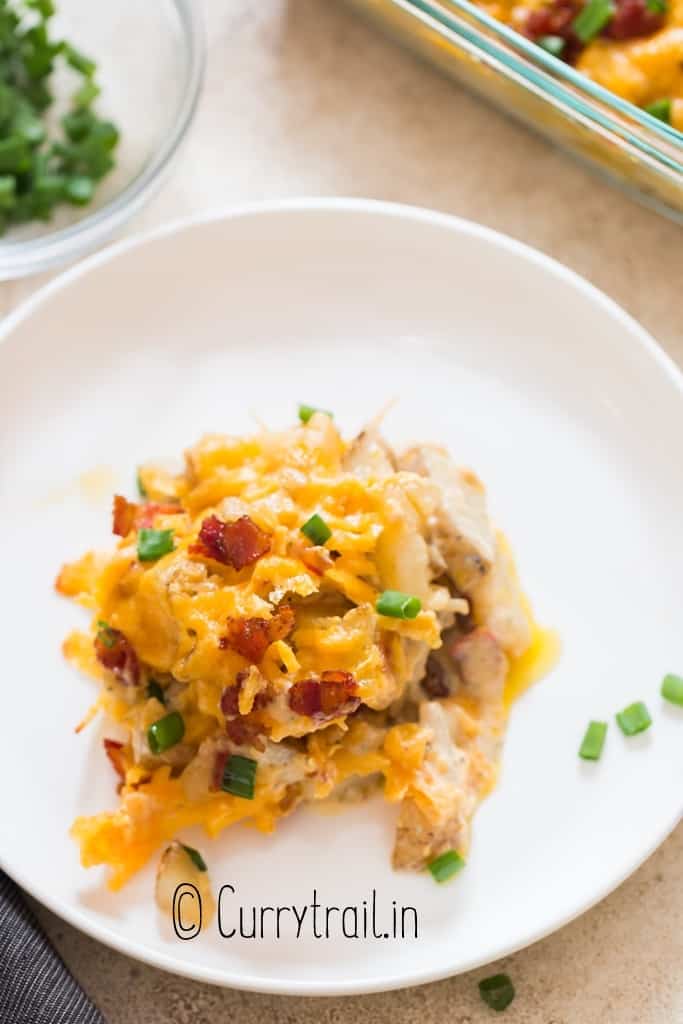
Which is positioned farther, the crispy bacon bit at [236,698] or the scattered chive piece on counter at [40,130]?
the scattered chive piece on counter at [40,130]

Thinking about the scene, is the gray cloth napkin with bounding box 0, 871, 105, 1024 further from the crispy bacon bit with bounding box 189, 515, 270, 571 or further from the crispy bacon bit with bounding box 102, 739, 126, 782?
the crispy bacon bit with bounding box 189, 515, 270, 571

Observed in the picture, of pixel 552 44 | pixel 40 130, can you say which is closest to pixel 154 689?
pixel 40 130

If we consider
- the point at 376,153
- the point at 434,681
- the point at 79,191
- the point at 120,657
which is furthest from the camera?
the point at 376,153

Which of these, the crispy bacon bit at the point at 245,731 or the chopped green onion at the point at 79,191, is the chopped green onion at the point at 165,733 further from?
the chopped green onion at the point at 79,191

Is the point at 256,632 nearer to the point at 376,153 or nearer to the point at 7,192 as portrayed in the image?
the point at 7,192

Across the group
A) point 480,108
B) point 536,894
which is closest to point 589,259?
point 480,108

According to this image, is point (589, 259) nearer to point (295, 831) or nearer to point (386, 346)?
point (386, 346)

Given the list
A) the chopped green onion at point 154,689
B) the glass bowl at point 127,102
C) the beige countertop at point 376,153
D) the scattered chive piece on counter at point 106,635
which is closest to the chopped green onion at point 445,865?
the chopped green onion at point 154,689
